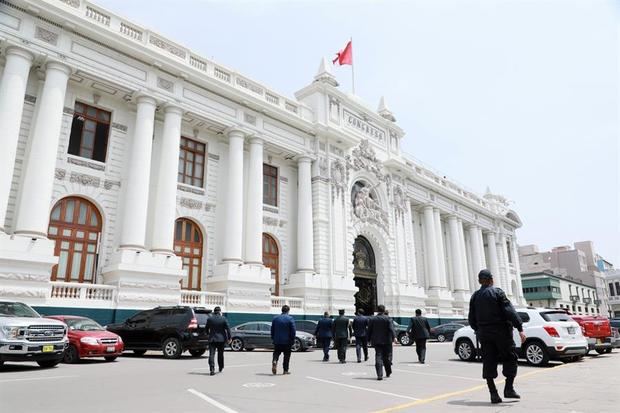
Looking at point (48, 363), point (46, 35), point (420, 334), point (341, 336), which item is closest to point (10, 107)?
point (46, 35)

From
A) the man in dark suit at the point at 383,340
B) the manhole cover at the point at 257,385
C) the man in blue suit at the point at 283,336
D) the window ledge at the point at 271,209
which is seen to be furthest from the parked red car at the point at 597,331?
the window ledge at the point at 271,209

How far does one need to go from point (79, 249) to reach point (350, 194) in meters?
17.6

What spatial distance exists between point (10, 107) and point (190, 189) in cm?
887

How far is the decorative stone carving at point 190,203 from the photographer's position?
75.6ft

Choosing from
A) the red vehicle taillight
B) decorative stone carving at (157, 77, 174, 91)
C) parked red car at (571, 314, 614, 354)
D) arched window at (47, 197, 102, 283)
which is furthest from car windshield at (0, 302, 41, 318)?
parked red car at (571, 314, 614, 354)

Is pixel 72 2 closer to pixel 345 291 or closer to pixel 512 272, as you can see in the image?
pixel 345 291

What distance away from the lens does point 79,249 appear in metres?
19.1

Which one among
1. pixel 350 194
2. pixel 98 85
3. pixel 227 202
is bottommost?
pixel 227 202

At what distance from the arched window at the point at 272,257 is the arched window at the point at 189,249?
448 centimetres

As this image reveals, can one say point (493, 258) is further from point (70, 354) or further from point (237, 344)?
point (70, 354)

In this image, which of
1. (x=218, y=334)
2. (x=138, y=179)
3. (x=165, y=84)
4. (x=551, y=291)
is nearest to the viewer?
(x=218, y=334)

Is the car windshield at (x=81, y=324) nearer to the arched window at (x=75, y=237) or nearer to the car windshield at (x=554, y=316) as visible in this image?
the arched window at (x=75, y=237)

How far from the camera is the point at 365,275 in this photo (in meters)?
31.3

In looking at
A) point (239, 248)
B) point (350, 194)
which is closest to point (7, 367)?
point (239, 248)
